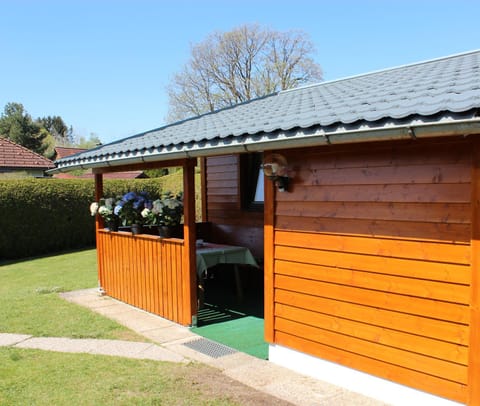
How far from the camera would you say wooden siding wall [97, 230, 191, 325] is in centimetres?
638

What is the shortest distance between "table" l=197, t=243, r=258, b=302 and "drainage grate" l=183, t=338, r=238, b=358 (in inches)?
53.2

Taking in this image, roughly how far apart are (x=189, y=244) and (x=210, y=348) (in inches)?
55.5

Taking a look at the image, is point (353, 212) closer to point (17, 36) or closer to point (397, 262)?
point (397, 262)

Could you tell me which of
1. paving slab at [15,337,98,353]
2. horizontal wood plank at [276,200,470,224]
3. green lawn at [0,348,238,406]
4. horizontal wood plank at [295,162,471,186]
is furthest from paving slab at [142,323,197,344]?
horizontal wood plank at [295,162,471,186]

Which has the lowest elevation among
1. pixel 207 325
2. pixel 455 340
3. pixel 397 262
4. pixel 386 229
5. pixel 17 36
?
pixel 207 325

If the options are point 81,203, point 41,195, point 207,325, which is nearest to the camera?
point 207,325

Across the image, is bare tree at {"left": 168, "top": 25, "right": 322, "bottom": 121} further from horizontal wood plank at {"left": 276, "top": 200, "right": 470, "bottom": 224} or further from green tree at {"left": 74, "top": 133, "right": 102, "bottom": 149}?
green tree at {"left": 74, "top": 133, "right": 102, "bottom": 149}

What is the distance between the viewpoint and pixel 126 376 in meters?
4.48

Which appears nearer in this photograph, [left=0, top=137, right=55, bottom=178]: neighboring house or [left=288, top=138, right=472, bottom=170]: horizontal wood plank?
[left=288, top=138, right=472, bottom=170]: horizontal wood plank

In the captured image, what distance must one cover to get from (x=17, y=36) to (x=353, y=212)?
38.9 ft

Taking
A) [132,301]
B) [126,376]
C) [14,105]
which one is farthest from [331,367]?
[14,105]

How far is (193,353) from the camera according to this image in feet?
17.2

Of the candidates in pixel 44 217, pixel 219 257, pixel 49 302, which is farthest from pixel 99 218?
pixel 44 217

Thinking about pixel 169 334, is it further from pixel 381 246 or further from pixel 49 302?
pixel 381 246
